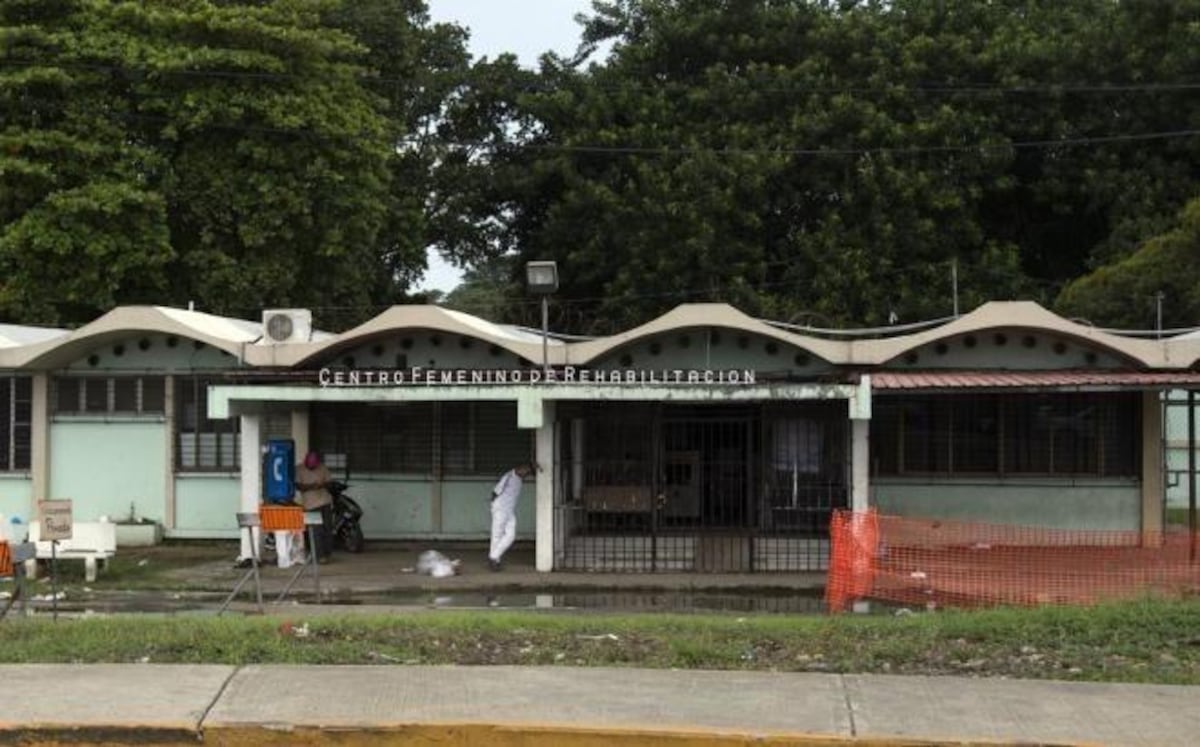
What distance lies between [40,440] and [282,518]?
7687 millimetres

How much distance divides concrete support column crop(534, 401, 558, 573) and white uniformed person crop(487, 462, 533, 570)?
30cm

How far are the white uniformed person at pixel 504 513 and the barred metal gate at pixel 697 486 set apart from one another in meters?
0.61

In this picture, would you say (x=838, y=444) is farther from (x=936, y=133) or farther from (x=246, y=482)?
(x=936, y=133)

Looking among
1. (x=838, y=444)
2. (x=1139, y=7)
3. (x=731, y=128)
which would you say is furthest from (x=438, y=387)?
(x=1139, y=7)

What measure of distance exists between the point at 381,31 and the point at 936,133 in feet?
51.0

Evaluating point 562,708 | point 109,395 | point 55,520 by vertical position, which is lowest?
point 562,708

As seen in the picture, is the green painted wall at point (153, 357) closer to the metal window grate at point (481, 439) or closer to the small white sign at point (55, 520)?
the metal window grate at point (481, 439)

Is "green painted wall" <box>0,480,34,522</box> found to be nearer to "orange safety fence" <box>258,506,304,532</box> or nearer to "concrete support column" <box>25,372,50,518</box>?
"concrete support column" <box>25,372,50,518</box>

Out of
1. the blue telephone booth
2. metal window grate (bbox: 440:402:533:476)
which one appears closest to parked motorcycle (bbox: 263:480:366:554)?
the blue telephone booth

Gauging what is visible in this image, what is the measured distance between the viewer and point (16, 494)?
66.6ft

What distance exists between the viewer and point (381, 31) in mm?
35125

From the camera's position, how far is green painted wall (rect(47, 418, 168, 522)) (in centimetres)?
2034

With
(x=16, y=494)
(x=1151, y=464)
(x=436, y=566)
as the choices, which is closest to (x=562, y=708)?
(x=436, y=566)

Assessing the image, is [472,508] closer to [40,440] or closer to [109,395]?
[109,395]
